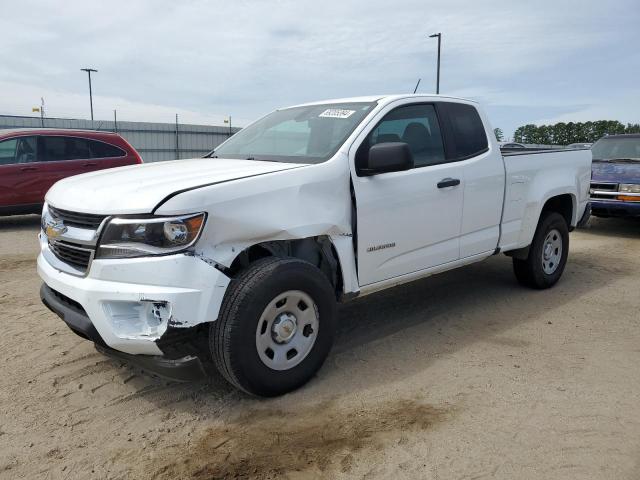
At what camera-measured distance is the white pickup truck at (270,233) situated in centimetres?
280

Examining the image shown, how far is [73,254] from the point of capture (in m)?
3.10

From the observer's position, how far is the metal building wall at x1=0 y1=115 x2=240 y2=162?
22578 millimetres

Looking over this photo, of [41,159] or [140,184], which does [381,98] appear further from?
[41,159]

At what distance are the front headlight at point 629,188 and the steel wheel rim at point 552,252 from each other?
394 centimetres

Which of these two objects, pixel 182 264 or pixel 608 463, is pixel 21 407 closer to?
pixel 182 264

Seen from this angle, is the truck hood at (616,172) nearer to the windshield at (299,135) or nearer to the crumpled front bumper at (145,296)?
the windshield at (299,135)

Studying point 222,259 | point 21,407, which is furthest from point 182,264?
point 21,407

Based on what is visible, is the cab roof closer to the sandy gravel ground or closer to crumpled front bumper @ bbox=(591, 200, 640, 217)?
the sandy gravel ground

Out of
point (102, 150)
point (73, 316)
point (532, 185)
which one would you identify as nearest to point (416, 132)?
point (532, 185)

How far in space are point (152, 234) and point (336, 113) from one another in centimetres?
184

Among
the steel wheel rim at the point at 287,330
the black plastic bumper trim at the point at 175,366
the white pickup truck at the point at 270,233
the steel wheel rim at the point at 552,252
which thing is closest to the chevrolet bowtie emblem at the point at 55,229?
the white pickup truck at the point at 270,233

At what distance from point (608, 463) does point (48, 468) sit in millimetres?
2650

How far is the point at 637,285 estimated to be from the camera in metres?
5.83

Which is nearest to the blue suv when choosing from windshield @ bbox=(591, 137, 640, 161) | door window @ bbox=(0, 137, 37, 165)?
windshield @ bbox=(591, 137, 640, 161)
